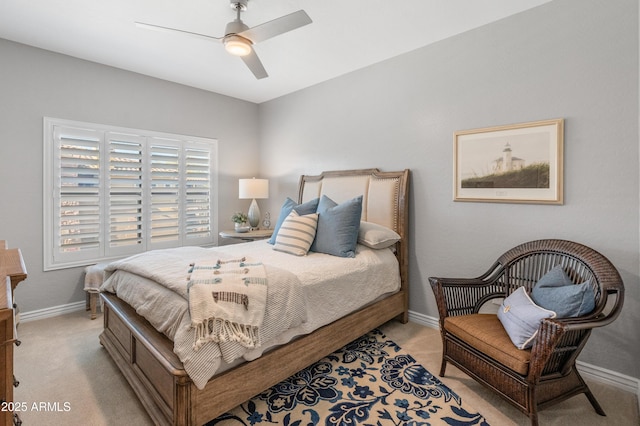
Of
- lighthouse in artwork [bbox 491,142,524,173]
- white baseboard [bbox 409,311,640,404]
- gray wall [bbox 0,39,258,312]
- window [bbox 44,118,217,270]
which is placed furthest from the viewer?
window [bbox 44,118,217,270]

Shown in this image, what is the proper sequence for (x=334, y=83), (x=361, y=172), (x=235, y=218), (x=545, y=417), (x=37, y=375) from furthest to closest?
(x=235, y=218) → (x=334, y=83) → (x=361, y=172) → (x=37, y=375) → (x=545, y=417)

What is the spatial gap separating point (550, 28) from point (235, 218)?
376cm

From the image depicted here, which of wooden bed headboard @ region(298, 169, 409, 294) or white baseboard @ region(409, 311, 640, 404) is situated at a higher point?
wooden bed headboard @ region(298, 169, 409, 294)

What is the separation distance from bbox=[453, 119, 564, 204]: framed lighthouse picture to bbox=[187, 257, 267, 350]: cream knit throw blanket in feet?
6.42

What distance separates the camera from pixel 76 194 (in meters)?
3.29

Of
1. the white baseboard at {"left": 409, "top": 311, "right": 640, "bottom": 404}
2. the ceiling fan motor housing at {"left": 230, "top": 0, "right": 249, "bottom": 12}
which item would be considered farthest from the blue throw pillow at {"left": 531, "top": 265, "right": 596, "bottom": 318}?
the ceiling fan motor housing at {"left": 230, "top": 0, "right": 249, "bottom": 12}

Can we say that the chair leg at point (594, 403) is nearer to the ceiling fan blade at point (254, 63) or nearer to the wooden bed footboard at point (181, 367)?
the wooden bed footboard at point (181, 367)

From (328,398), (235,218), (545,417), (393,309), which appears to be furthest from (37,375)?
(545,417)

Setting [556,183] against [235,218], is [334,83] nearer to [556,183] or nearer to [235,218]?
[235,218]

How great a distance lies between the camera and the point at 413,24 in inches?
102

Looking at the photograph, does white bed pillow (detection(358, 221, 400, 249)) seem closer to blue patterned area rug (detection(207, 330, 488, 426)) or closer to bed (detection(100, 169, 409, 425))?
Answer: bed (detection(100, 169, 409, 425))

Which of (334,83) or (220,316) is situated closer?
(220,316)

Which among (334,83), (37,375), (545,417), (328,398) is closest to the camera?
(545,417)

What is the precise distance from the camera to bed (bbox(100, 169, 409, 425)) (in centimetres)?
159
